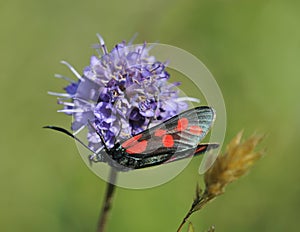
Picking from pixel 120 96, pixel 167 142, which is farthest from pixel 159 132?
pixel 120 96

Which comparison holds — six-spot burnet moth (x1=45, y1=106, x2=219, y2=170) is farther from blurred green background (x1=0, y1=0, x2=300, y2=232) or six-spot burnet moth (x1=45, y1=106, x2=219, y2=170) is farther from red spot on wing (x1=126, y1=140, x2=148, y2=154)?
blurred green background (x1=0, y1=0, x2=300, y2=232)

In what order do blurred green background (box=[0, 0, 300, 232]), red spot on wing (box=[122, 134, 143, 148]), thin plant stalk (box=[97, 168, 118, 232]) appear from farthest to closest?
blurred green background (box=[0, 0, 300, 232]), thin plant stalk (box=[97, 168, 118, 232]), red spot on wing (box=[122, 134, 143, 148])

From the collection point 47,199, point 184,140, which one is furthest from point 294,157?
point 184,140

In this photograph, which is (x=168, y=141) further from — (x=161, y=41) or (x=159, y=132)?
(x=161, y=41)

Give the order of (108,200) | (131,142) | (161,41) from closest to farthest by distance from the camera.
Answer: (131,142) < (108,200) < (161,41)

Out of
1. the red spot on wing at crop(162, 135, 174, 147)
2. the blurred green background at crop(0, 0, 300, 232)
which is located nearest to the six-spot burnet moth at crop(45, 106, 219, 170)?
the red spot on wing at crop(162, 135, 174, 147)

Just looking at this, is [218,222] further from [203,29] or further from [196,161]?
[203,29]
